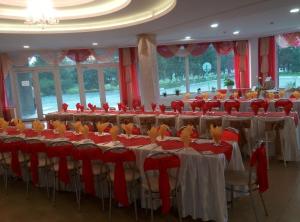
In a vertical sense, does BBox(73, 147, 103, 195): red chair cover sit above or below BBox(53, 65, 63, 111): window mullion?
below

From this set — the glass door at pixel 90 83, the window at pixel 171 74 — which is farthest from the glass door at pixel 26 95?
the window at pixel 171 74

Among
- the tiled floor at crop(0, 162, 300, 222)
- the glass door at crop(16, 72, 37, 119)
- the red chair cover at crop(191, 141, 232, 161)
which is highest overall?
the glass door at crop(16, 72, 37, 119)

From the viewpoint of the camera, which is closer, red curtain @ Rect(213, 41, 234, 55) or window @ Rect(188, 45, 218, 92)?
red curtain @ Rect(213, 41, 234, 55)

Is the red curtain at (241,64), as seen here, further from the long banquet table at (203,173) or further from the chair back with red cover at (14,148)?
the chair back with red cover at (14,148)

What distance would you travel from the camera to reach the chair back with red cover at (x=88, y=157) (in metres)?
4.01

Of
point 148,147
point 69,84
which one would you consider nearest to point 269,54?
point 69,84

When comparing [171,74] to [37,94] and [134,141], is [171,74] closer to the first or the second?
[37,94]

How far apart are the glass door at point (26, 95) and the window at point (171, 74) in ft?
18.6

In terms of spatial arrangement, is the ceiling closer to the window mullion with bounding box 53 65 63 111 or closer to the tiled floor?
the tiled floor

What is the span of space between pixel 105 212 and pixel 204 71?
10.6m

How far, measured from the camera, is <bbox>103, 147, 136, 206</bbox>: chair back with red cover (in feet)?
12.0

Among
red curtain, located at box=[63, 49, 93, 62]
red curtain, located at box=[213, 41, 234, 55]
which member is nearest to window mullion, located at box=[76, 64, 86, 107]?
red curtain, located at box=[63, 49, 93, 62]

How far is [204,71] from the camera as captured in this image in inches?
537

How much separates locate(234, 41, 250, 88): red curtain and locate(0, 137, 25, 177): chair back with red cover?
10399 mm
